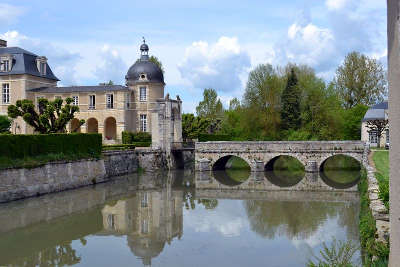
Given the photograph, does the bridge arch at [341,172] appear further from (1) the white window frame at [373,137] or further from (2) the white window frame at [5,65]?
(2) the white window frame at [5,65]

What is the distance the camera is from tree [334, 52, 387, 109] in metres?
44.2

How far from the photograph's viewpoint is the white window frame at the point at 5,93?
36438 millimetres

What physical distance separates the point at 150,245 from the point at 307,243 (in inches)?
175

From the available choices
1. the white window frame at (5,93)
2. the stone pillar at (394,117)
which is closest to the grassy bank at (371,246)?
the stone pillar at (394,117)

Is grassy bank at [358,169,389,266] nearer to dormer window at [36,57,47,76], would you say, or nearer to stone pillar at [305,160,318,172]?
stone pillar at [305,160,318,172]

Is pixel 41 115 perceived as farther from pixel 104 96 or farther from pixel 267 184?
pixel 267 184

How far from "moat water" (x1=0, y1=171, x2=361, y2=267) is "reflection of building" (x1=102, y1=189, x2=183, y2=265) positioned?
3 cm

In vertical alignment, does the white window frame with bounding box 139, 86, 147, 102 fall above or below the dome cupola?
below

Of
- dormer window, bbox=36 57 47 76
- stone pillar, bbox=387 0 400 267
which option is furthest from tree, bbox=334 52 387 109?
stone pillar, bbox=387 0 400 267

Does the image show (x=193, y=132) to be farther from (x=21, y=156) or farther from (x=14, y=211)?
(x=14, y=211)

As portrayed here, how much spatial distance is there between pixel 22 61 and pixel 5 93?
2.85 m

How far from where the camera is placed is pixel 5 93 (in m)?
36.5

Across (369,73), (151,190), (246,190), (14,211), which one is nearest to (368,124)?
(369,73)

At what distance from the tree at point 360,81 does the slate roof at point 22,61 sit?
27.2 m
